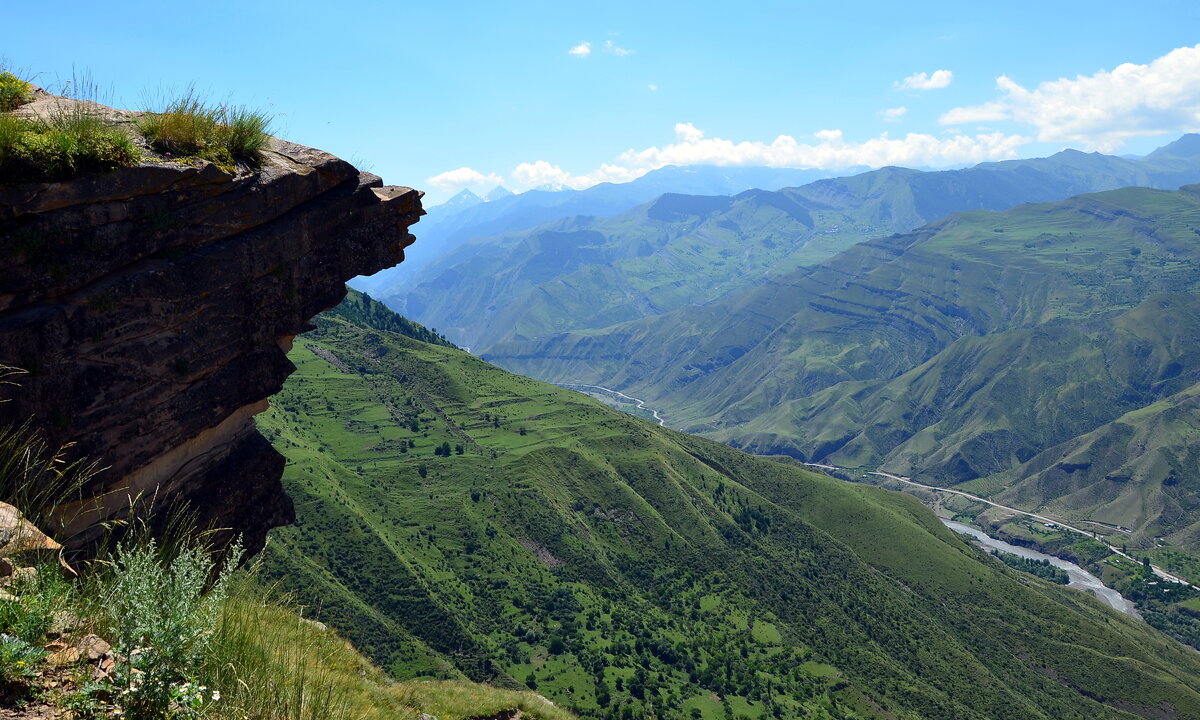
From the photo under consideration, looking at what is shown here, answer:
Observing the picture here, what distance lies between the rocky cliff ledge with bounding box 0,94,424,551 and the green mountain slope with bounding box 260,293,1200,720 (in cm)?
6941

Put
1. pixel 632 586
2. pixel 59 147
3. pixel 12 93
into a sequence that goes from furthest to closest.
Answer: pixel 632 586, pixel 12 93, pixel 59 147

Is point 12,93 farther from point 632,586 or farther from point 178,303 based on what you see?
point 632,586

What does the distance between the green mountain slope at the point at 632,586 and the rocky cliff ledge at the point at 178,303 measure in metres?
69.4

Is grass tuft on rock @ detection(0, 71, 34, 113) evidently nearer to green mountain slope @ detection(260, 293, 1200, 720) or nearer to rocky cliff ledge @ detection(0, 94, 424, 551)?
rocky cliff ledge @ detection(0, 94, 424, 551)

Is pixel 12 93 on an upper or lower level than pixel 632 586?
upper

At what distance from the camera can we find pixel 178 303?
21641 mm

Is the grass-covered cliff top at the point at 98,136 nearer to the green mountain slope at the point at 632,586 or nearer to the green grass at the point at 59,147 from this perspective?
the green grass at the point at 59,147

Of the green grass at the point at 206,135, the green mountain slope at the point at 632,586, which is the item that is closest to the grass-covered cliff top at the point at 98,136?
the green grass at the point at 206,135

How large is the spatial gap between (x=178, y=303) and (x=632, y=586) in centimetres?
13668

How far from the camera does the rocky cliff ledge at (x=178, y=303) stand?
1853cm

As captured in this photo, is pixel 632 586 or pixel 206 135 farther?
pixel 632 586

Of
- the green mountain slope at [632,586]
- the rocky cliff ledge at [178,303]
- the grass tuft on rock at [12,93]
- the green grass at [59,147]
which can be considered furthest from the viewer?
the green mountain slope at [632,586]

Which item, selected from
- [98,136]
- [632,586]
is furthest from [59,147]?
[632,586]

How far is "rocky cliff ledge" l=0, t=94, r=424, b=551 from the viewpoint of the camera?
18.5 meters
